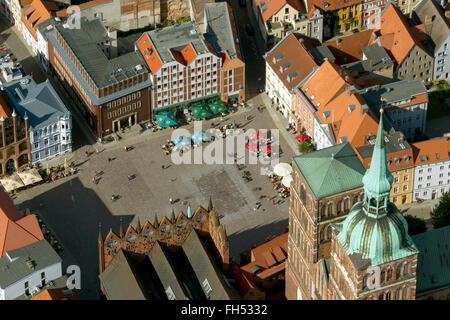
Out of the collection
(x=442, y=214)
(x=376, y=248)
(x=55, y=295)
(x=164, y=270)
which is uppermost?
(x=376, y=248)

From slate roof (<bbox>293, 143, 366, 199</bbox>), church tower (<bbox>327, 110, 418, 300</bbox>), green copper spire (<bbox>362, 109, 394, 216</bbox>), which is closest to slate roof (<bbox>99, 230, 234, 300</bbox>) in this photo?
slate roof (<bbox>293, 143, 366, 199</bbox>)

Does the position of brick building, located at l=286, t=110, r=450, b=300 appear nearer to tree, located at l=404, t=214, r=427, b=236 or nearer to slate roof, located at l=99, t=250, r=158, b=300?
slate roof, located at l=99, t=250, r=158, b=300

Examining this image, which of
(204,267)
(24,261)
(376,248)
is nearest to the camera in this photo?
(376,248)

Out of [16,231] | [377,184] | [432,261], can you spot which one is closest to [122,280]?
[16,231]

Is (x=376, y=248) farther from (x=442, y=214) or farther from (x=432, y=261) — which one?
(x=442, y=214)

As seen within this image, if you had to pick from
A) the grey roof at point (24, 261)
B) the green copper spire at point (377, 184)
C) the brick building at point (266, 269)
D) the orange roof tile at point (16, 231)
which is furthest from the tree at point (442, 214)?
the orange roof tile at point (16, 231)

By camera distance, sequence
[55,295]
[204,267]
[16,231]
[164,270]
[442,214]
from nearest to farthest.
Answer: [164,270]
[204,267]
[55,295]
[16,231]
[442,214]

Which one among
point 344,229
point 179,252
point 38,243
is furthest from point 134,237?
point 344,229

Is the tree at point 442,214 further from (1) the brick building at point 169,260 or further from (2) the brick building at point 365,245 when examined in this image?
(1) the brick building at point 169,260
